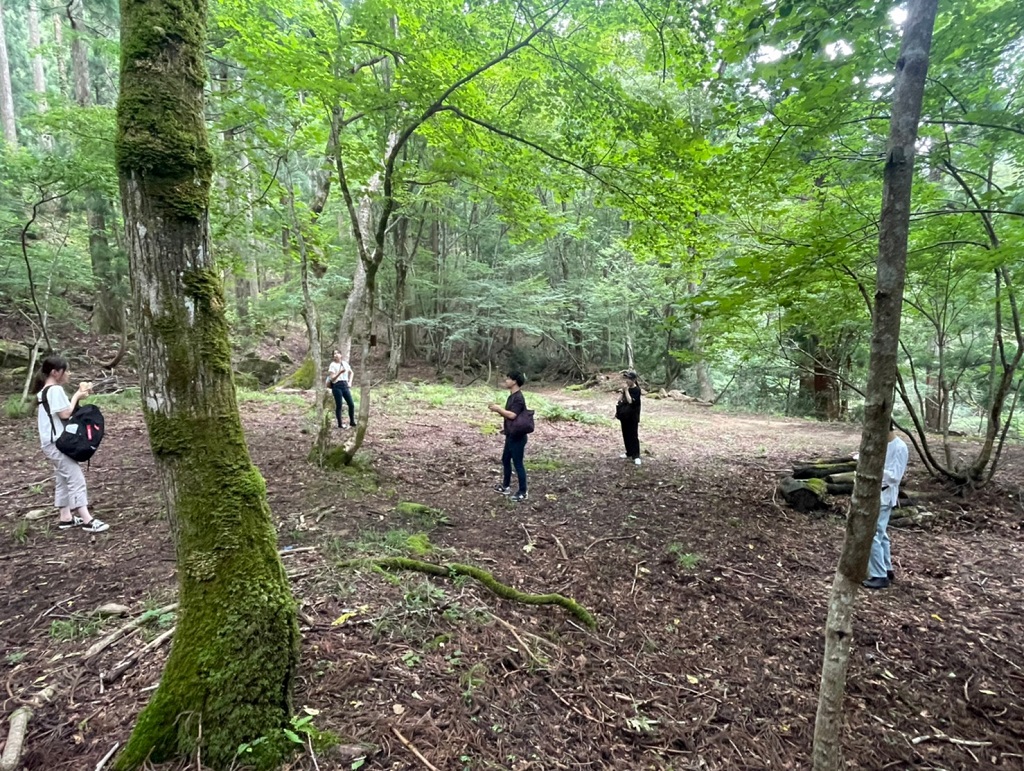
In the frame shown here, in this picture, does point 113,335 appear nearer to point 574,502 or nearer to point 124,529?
point 124,529

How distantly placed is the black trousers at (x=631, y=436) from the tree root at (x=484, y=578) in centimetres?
518

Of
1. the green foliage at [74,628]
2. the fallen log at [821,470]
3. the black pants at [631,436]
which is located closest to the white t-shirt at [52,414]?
the green foliage at [74,628]

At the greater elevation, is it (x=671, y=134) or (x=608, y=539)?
(x=671, y=134)

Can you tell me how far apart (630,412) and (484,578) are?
5.47 metres

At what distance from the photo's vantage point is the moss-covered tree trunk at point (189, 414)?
2.14 m

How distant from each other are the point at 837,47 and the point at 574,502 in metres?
5.68

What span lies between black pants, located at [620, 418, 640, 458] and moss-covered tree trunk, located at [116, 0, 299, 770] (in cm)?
741

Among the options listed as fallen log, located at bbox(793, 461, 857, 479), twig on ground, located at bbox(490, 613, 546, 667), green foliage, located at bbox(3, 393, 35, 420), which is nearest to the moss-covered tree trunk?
twig on ground, located at bbox(490, 613, 546, 667)

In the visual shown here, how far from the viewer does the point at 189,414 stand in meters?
2.21

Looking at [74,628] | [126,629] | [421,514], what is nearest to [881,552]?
[421,514]

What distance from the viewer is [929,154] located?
5176 millimetres

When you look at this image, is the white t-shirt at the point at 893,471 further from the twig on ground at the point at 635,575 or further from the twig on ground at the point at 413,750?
the twig on ground at the point at 413,750

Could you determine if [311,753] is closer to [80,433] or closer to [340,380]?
[80,433]

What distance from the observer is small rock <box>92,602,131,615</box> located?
3.47 metres
